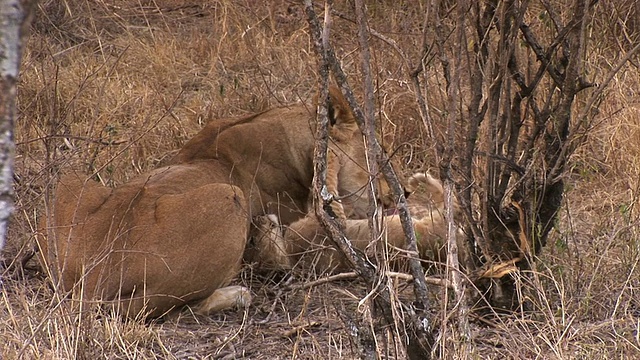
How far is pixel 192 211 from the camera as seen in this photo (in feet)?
12.8

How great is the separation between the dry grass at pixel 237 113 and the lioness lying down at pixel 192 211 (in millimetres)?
125

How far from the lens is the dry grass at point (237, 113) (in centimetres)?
323

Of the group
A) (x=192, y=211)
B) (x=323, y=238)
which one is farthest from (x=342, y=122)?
(x=192, y=211)

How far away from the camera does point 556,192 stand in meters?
3.54

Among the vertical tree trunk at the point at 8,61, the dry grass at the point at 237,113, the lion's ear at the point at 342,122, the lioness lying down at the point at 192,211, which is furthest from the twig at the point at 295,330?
the vertical tree trunk at the point at 8,61

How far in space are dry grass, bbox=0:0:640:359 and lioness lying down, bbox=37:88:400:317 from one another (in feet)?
0.41

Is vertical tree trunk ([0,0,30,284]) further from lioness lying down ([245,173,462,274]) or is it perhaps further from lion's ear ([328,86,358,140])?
lion's ear ([328,86,358,140])

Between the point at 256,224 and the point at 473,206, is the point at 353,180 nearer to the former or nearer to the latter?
the point at 256,224

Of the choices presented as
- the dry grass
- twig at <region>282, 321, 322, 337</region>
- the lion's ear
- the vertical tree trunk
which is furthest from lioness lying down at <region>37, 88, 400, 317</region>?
the vertical tree trunk

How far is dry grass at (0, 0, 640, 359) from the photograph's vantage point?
323 centimetres

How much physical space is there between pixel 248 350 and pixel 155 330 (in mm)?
333

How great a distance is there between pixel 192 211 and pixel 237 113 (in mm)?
2010

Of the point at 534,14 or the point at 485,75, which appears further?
the point at 534,14

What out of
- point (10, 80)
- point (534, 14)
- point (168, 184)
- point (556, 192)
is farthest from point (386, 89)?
point (10, 80)
